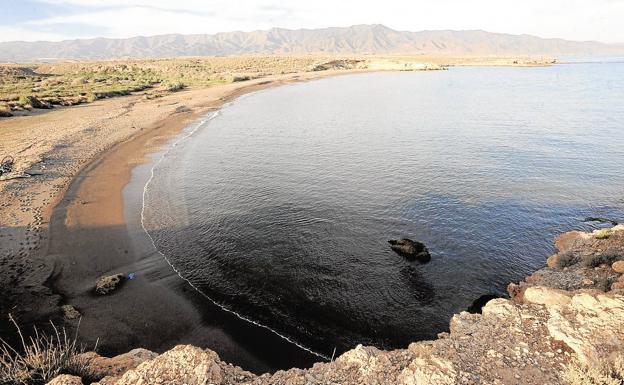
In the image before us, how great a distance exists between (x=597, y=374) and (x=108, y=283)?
1745 cm

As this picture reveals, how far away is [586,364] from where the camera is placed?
909 cm

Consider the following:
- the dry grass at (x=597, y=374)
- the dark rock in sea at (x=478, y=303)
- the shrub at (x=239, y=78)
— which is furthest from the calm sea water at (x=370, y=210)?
the shrub at (x=239, y=78)

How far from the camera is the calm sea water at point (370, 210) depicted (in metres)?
15.8

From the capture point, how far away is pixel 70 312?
14391mm

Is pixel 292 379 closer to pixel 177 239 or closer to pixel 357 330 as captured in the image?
pixel 357 330

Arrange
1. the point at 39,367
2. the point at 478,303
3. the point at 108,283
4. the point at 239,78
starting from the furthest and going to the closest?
the point at 239,78, the point at 108,283, the point at 478,303, the point at 39,367

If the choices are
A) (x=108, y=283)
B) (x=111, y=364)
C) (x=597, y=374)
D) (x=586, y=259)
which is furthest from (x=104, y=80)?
(x=597, y=374)

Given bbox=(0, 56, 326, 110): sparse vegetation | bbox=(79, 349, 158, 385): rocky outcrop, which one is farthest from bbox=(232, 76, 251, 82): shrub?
bbox=(79, 349, 158, 385): rocky outcrop

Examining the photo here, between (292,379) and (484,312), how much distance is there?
717cm

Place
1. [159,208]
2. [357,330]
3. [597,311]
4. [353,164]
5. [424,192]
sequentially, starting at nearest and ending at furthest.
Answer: [597,311] → [357,330] → [159,208] → [424,192] → [353,164]

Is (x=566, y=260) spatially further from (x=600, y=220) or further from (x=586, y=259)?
(x=600, y=220)

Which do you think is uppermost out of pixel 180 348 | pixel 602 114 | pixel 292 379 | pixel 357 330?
pixel 602 114

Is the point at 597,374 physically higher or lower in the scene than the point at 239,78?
lower

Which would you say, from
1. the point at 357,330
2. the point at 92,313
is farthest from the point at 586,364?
the point at 92,313
